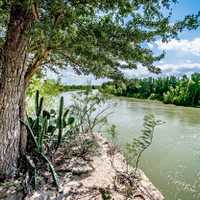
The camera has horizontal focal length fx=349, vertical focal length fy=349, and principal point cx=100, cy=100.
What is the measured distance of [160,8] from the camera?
3.99 meters

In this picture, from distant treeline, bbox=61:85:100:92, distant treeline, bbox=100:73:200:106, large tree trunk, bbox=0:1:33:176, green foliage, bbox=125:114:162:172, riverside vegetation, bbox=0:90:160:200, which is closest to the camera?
large tree trunk, bbox=0:1:33:176

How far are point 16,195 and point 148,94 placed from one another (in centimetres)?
4378

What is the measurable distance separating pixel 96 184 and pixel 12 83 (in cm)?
174

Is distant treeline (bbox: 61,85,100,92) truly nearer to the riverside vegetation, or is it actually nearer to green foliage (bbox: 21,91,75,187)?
the riverside vegetation

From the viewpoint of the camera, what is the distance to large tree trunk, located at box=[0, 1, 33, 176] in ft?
13.4

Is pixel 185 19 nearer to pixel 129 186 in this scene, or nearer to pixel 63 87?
pixel 129 186

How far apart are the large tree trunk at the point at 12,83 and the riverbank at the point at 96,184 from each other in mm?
478

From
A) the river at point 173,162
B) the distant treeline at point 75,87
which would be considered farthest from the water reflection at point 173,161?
Result: the distant treeline at point 75,87

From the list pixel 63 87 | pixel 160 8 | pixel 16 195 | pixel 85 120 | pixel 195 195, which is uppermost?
pixel 160 8

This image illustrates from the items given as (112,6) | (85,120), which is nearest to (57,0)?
(112,6)

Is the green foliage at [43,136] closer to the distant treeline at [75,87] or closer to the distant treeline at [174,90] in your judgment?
the distant treeline at [75,87]

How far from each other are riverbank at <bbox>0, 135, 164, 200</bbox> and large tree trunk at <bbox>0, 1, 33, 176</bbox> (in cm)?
48

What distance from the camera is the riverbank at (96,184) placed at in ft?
14.0

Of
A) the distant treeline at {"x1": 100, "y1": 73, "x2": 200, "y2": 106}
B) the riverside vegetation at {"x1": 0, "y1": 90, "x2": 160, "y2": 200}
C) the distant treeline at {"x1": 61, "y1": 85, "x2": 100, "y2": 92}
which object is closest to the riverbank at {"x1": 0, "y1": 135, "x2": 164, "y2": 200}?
the riverside vegetation at {"x1": 0, "y1": 90, "x2": 160, "y2": 200}
